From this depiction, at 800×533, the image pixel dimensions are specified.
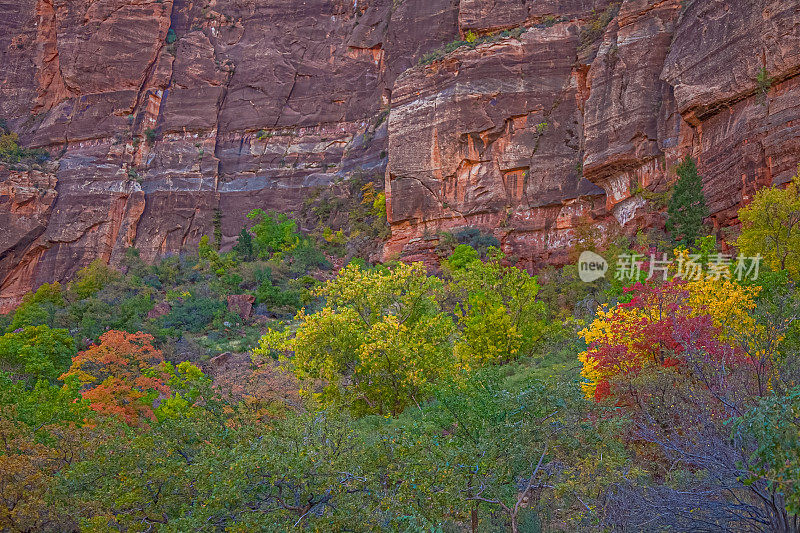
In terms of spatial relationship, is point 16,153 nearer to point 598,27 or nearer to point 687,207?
point 598,27

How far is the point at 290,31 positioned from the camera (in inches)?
2133

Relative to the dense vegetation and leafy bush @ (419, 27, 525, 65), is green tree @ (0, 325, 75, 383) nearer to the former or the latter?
the dense vegetation

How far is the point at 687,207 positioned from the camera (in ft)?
86.5

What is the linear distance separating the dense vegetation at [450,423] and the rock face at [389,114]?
9.15 m

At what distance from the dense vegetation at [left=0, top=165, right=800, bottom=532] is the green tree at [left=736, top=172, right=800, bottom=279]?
0.08m

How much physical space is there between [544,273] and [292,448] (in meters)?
28.1

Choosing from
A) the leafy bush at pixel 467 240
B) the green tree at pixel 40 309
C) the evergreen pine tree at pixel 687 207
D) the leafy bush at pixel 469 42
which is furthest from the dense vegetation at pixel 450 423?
the leafy bush at pixel 469 42

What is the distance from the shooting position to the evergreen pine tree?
26078 millimetres

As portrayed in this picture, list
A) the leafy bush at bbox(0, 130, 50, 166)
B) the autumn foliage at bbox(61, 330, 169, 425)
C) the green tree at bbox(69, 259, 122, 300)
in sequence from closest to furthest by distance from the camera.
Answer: the autumn foliage at bbox(61, 330, 169, 425) < the green tree at bbox(69, 259, 122, 300) < the leafy bush at bbox(0, 130, 50, 166)

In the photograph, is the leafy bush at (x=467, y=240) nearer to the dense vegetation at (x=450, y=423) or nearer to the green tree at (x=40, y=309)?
the dense vegetation at (x=450, y=423)

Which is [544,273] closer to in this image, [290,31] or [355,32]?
[355,32]

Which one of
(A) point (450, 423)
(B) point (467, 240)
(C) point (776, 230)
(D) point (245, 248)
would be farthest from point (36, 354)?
(C) point (776, 230)

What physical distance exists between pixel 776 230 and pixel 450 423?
14.8m

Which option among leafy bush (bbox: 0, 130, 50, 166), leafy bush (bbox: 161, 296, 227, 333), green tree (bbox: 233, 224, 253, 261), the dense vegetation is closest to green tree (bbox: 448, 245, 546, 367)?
the dense vegetation
